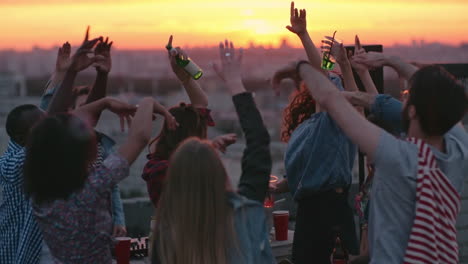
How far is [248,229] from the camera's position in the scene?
2.37m

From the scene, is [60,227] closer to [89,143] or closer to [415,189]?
[89,143]

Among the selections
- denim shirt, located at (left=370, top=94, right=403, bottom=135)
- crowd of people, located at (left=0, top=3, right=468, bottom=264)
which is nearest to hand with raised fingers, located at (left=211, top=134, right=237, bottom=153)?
crowd of people, located at (left=0, top=3, right=468, bottom=264)

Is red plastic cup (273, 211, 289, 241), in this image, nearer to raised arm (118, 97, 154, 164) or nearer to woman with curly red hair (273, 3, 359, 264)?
woman with curly red hair (273, 3, 359, 264)

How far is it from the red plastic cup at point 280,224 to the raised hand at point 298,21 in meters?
1.15

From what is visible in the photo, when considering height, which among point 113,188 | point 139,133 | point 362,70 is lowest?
point 113,188

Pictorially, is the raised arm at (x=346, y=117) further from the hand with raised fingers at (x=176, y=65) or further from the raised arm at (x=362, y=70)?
the hand with raised fingers at (x=176, y=65)

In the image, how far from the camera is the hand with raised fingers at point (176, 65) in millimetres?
3207

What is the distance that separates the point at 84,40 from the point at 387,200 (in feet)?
4.31

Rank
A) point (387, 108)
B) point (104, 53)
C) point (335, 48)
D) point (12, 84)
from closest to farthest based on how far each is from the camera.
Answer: point (387, 108) < point (104, 53) < point (335, 48) < point (12, 84)

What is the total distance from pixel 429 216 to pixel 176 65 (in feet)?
5.10

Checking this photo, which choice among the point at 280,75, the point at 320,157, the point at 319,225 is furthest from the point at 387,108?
the point at 319,225

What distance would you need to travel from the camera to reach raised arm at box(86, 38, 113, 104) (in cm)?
306

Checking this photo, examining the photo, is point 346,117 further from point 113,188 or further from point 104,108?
point 113,188

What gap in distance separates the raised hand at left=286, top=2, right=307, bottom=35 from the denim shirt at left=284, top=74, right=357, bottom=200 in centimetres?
34
